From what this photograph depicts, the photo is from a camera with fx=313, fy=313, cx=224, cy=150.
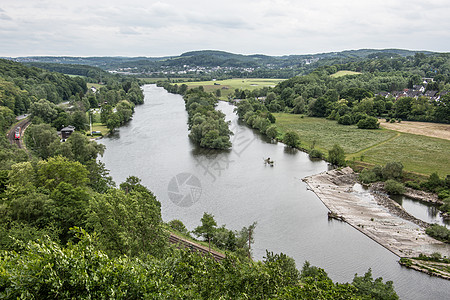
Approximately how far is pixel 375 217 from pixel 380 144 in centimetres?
2554

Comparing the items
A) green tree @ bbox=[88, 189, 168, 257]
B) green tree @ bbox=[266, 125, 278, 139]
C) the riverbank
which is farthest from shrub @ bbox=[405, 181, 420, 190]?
green tree @ bbox=[88, 189, 168, 257]

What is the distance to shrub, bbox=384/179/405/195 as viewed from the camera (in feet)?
109

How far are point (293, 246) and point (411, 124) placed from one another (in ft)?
173

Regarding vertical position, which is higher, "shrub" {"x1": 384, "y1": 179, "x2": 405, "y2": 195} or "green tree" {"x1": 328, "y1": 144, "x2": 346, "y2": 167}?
"green tree" {"x1": 328, "y1": 144, "x2": 346, "y2": 167}

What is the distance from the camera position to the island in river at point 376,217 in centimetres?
2403

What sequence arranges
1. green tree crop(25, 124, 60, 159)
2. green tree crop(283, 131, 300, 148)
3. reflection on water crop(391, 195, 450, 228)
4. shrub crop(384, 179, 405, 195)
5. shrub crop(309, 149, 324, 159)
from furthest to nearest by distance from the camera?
green tree crop(283, 131, 300, 148) < shrub crop(309, 149, 324, 159) < green tree crop(25, 124, 60, 159) < shrub crop(384, 179, 405, 195) < reflection on water crop(391, 195, 450, 228)

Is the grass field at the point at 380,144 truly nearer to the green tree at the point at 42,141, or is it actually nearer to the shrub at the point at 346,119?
the shrub at the point at 346,119

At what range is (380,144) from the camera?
50375mm

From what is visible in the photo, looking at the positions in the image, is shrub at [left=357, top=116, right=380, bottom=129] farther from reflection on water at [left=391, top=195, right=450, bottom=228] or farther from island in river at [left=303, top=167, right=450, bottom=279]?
reflection on water at [left=391, top=195, right=450, bottom=228]

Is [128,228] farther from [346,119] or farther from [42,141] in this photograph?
[346,119]

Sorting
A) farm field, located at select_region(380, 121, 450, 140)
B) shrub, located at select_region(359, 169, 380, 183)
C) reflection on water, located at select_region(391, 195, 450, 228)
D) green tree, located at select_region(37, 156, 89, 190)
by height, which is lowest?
reflection on water, located at select_region(391, 195, 450, 228)

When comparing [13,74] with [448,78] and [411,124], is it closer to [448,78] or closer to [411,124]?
[411,124]

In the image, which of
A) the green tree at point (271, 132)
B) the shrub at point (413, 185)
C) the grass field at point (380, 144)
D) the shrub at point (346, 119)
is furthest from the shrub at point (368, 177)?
the shrub at point (346, 119)

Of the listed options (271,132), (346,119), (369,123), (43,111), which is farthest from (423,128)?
(43,111)
